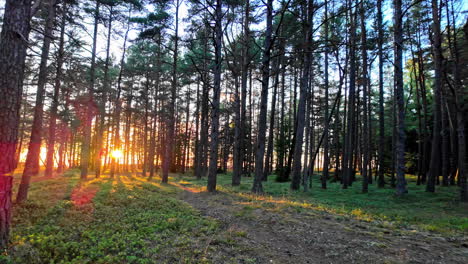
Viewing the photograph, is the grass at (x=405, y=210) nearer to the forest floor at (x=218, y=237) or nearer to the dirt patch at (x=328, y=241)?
the forest floor at (x=218, y=237)

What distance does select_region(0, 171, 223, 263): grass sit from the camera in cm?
398

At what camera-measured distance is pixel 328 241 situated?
4848 millimetres

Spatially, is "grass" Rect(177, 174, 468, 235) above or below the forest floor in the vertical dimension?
below

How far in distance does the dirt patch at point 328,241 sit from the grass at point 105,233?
0.73 m

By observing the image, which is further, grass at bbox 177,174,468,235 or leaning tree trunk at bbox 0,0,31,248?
grass at bbox 177,174,468,235

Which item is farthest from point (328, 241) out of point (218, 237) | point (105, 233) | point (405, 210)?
point (405, 210)

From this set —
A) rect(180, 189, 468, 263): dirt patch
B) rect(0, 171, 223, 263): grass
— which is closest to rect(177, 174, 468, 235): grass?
rect(180, 189, 468, 263): dirt patch

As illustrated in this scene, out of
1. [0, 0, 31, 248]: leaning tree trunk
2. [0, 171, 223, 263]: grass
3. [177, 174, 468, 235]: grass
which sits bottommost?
[177, 174, 468, 235]: grass

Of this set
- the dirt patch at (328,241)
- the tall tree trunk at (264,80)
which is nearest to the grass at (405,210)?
the dirt patch at (328,241)

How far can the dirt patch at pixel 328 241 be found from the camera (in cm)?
414

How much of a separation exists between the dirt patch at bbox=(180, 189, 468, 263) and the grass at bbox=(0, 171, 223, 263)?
0.73 m

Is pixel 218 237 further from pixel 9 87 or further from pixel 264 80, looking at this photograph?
pixel 264 80

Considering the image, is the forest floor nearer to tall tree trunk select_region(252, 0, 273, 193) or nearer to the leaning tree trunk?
the leaning tree trunk

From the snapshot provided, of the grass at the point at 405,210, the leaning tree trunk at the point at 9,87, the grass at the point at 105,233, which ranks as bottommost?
the grass at the point at 405,210
